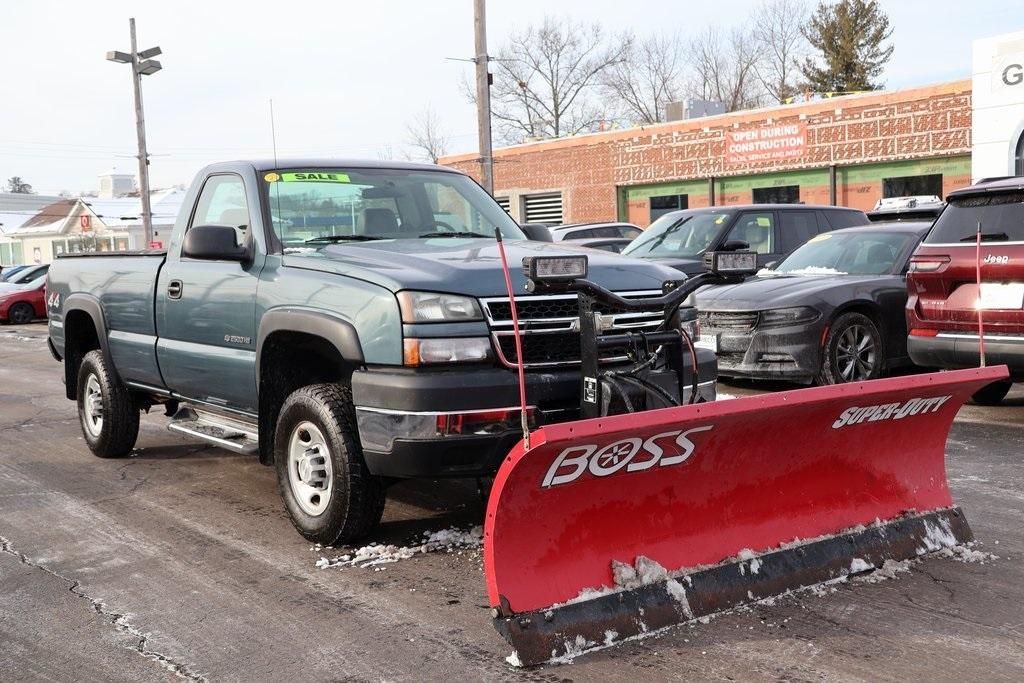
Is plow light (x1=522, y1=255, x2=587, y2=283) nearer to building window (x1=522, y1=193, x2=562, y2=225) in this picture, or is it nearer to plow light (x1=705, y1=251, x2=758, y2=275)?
plow light (x1=705, y1=251, x2=758, y2=275)

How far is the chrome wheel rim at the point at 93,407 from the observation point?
761 cm

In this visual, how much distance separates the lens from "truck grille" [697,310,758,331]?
369 inches

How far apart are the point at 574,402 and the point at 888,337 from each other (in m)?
→ 5.79

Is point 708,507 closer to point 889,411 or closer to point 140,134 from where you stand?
point 889,411

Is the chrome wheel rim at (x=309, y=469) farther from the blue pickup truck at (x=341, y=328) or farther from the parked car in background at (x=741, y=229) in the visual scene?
the parked car in background at (x=741, y=229)

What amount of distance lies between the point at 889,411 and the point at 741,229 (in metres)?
7.94

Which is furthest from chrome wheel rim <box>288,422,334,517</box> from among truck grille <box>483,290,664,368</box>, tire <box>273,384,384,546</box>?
truck grille <box>483,290,664,368</box>

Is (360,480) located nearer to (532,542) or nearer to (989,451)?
(532,542)

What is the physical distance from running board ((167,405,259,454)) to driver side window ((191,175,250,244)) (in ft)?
3.41

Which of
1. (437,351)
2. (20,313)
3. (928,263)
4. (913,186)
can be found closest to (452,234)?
(437,351)

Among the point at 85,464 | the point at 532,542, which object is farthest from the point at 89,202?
the point at 532,542

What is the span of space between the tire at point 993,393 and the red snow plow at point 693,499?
13.5 feet

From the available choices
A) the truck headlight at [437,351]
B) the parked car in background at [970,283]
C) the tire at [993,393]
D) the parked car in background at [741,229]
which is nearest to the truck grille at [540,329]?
the truck headlight at [437,351]

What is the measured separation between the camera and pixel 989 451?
7.08 meters
